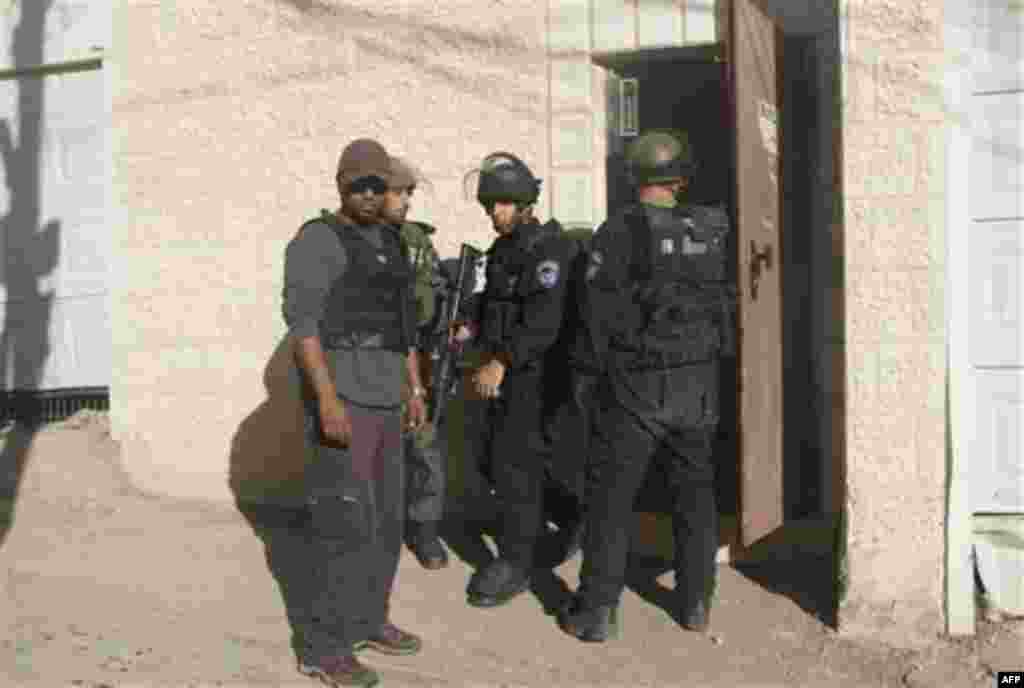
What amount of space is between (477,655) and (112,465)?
2.77 meters

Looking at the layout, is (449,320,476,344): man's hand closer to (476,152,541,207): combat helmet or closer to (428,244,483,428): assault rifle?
(428,244,483,428): assault rifle

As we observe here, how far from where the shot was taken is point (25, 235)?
8.45m

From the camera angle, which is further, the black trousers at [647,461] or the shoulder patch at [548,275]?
the shoulder patch at [548,275]

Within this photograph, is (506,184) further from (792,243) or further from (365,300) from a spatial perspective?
(792,243)

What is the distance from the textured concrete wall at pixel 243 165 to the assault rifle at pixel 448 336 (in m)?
0.77

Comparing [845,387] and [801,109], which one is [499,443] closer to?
[845,387]

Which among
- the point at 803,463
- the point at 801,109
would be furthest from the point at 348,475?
the point at 801,109

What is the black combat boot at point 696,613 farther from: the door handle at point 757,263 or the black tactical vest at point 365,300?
the black tactical vest at point 365,300

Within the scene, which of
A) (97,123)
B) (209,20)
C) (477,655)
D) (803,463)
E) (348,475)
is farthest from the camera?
(97,123)

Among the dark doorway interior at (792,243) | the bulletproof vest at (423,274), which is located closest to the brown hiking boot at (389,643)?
the bulletproof vest at (423,274)

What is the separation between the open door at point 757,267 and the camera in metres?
5.63

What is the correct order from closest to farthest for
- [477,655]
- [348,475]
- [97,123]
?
[348,475], [477,655], [97,123]

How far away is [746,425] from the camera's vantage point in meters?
5.65

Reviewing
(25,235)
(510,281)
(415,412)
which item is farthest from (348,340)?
(25,235)
